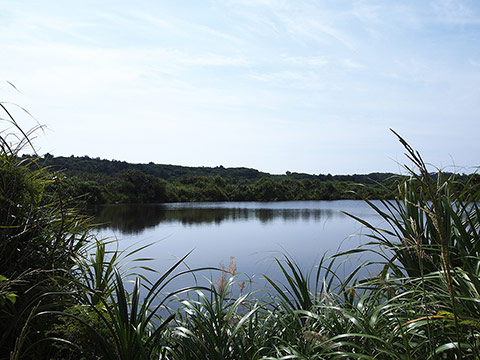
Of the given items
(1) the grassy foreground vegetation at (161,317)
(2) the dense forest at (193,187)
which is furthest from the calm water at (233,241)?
(2) the dense forest at (193,187)

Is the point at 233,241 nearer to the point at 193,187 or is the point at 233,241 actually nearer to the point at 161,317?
the point at 161,317

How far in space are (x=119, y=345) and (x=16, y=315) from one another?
376 millimetres

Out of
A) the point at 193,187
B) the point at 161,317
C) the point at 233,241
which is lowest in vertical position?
the point at 233,241

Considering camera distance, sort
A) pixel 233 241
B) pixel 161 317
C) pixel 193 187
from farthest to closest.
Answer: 1. pixel 193 187
2. pixel 233 241
3. pixel 161 317

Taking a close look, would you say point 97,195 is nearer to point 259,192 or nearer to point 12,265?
point 259,192

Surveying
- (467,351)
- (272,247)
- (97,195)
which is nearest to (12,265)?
(467,351)

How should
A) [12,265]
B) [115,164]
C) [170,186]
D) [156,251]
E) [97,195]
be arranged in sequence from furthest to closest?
[115,164] → [170,186] → [97,195] → [156,251] → [12,265]

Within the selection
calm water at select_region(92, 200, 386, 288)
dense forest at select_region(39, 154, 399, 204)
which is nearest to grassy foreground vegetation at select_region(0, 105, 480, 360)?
calm water at select_region(92, 200, 386, 288)

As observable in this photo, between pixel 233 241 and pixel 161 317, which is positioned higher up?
pixel 161 317

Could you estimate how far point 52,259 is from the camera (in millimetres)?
1505

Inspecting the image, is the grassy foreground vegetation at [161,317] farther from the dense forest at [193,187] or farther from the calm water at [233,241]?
the dense forest at [193,187]

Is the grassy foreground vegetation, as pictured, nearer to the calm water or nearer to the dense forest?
the calm water

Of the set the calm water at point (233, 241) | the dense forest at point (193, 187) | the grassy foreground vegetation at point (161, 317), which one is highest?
the dense forest at point (193, 187)

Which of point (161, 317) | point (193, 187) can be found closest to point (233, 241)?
point (161, 317)
